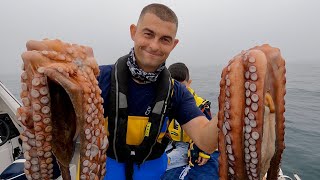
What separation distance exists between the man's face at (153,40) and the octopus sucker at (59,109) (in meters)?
1.11

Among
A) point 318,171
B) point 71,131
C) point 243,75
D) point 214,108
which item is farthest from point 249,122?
point 214,108

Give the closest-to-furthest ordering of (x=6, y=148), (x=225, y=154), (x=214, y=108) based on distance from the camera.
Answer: (x=225, y=154)
(x=6, y=148)
(x=214, y=108)

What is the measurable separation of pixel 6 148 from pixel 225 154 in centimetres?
564

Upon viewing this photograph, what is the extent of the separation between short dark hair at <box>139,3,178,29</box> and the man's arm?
4.10ft

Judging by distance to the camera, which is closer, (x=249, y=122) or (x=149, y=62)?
(x=249, y=122)

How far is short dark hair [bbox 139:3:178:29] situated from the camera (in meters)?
3.24

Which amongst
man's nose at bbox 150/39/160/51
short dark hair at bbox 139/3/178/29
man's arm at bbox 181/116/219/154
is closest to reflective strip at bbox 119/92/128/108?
man's nose at bbox 150/39/160/51

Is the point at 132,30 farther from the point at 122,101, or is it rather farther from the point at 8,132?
the point at 8,132

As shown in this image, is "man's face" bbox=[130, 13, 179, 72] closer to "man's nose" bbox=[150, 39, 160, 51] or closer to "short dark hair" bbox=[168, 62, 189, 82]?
"man's nose" bbox=[150, 39, 160, 51]

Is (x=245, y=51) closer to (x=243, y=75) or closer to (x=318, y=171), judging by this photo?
(x=243, y=75)

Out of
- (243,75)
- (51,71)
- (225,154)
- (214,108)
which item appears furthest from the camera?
(214,108)

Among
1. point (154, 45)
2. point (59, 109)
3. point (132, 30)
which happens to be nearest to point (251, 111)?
point (59, 109)

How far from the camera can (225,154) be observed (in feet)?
6.95

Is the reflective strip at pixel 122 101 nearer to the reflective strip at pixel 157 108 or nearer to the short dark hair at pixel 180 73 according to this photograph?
the reflective strip at pixel 157 108
